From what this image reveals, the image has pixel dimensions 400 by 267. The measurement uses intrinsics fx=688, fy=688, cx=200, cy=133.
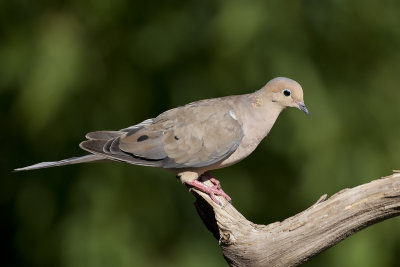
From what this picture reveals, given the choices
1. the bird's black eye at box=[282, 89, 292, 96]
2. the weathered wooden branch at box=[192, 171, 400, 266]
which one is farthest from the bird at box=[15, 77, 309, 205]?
the weathered wooden branch at box=[192, 171, 400, 266]

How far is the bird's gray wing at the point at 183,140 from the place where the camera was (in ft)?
9.22

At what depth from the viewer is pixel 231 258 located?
2.78 meters

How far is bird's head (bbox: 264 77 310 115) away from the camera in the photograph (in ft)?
9.32

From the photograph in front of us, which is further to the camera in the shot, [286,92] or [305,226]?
[286,92]

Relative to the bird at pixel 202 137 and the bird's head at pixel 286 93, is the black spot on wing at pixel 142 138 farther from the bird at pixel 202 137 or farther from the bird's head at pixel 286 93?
the bird's head at pixel 286 93

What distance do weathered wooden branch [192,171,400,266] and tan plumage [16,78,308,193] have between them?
169 millimetres

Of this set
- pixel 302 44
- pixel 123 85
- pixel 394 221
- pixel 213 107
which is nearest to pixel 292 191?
pixel 394 221

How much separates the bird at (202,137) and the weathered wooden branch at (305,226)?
0.14 m

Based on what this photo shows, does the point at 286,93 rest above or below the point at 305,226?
above

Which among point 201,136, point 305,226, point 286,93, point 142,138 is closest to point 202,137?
point 201,136

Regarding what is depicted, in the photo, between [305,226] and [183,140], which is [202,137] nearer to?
[183,140]

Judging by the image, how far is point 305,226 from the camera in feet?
8.59

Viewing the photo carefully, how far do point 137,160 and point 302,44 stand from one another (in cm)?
178

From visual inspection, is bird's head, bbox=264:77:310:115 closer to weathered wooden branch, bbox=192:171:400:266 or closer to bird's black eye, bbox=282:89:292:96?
bird's black eye, bbox=282:89:292:96
